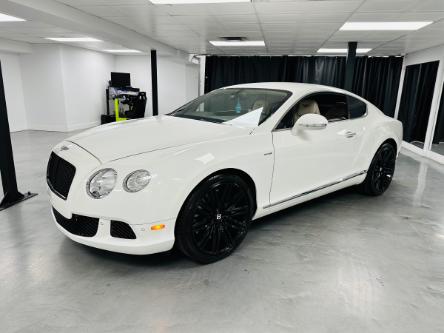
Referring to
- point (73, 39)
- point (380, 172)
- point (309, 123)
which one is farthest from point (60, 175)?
point (73, 39)

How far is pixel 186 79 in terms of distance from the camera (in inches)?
479

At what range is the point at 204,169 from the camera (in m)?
2.04

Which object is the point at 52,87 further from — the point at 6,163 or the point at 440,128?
the point at 440,128

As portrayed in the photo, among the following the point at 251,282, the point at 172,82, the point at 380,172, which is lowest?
the point at 251,282

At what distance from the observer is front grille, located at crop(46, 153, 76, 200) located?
6.73 feet

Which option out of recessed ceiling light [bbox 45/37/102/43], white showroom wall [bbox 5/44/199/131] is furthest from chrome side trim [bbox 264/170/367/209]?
white showroom wall [bbox 5/44/199/131]

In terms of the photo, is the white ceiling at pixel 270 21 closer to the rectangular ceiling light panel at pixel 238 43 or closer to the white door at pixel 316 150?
the rectangular ceiling light panel at pixel 238 43

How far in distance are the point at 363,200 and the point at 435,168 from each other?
2.80m

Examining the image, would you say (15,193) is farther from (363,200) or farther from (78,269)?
(363,200)

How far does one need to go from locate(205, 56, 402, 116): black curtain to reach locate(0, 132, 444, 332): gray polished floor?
24.8 feet

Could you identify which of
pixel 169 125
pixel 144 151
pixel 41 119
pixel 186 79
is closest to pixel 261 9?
pixel 169 125

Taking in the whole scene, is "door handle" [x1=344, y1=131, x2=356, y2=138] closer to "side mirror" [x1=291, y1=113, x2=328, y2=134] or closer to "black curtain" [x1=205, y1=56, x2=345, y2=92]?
"side mirror" [x1=291, y1=113, x2=328, y2=134]

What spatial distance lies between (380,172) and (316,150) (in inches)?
55.3

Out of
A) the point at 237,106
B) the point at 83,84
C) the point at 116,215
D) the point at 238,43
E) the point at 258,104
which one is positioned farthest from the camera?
the point at 83,84
